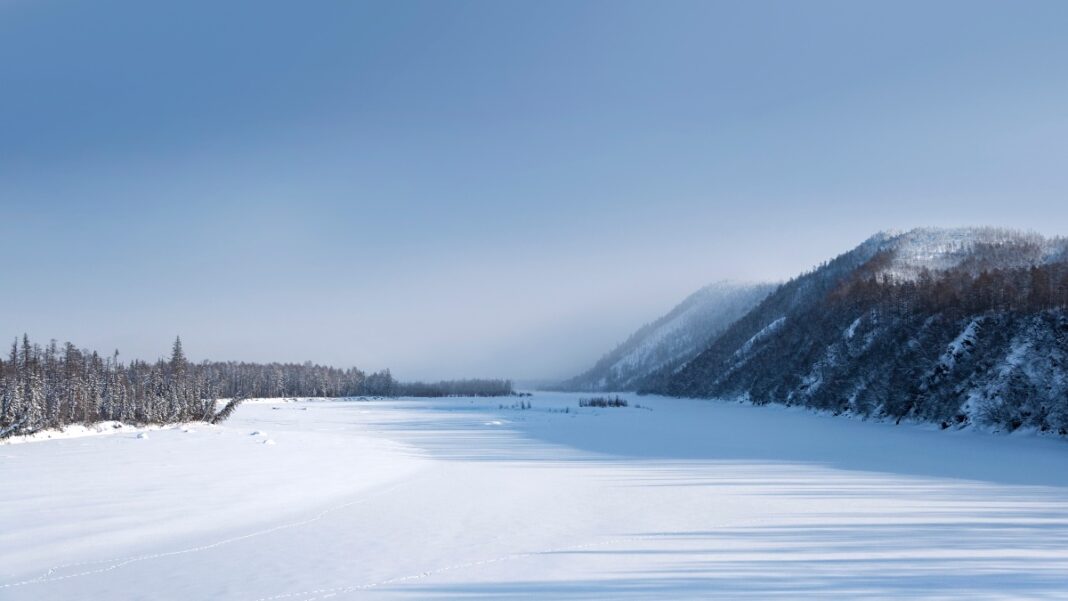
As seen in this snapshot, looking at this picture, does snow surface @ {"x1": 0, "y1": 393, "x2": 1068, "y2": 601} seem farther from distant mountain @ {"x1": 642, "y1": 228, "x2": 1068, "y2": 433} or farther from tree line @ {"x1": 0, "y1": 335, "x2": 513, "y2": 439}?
tree line @ {"x1": 0, "y1": 335, "x2": 513, "y2": 439}

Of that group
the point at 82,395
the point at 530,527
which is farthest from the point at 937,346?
the point at 82,395

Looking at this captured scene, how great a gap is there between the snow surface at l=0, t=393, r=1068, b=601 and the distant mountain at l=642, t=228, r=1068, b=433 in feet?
69.9

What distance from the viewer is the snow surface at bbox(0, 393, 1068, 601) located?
41.7 ft

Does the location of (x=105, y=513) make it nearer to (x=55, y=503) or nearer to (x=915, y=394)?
(x=55, y=503)

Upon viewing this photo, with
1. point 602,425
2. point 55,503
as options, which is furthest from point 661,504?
point 602,425

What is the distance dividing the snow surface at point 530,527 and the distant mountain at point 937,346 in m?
21.3

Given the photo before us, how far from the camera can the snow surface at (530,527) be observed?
12711 millimetres

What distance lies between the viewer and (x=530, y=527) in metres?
18.2

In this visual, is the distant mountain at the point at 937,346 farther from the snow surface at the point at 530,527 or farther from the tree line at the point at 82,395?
the tree line at the point at 82,395

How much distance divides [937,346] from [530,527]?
256 ft

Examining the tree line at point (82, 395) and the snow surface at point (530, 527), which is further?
the tree line at point (82, 395)

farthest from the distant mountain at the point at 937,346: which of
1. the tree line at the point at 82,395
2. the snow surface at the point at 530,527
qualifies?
the tree line at the point at 82,395

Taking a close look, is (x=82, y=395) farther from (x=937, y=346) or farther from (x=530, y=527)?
(x=937, y=346)

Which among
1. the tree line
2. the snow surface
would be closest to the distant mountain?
the snow surface
